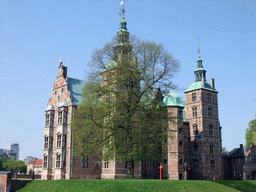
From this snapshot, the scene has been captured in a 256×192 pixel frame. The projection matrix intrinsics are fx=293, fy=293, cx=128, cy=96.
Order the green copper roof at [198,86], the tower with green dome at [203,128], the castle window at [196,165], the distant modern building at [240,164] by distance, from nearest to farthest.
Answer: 1. the tower with green dome at [203,128]
2. the castle window at [196,165]
3. the green copper roof at [198,86]
4. the distant modern building at [240,164]

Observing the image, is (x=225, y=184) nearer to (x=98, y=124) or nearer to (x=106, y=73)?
(x=98, y=124)

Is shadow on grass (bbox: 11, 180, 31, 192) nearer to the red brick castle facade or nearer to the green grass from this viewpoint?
the green grass

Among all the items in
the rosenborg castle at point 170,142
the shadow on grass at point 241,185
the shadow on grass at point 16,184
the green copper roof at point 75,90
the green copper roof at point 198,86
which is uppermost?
the green copper roof at point 198,86

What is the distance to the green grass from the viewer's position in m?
23.2

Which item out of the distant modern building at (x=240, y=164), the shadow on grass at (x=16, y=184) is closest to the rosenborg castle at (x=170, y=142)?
the distant modern building at (x=240, y=164)

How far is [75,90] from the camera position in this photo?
48.2 meters

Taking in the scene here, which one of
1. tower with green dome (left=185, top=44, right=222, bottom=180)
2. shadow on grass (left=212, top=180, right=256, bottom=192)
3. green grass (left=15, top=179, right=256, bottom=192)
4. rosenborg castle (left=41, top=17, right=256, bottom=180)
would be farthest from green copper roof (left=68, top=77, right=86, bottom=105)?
shadow on grass (left=212, top=180, right=256, bottom=192)

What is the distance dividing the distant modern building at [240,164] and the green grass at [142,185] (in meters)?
29.3

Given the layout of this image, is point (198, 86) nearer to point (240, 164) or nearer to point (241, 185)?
point (240, 164)

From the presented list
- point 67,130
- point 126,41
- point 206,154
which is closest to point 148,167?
point 206,154

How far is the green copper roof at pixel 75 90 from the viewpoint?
46594 millimetres

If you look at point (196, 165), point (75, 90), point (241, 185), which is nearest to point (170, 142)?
point (196, 165)

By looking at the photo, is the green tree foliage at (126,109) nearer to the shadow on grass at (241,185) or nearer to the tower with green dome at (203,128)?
the shadow on grass at (241,185)

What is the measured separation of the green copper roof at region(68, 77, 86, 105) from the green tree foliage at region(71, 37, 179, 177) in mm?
16744
